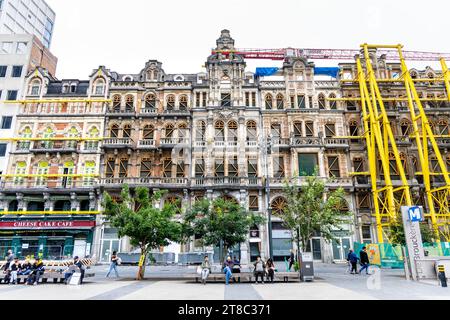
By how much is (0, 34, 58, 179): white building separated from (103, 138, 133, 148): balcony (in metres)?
11.3

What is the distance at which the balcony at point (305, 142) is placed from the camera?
3459 cm

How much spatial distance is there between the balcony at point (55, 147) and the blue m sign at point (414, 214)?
107 ft

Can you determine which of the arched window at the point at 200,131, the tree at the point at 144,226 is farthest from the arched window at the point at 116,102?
the tree at the point at 144,226

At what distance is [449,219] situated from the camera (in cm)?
3203

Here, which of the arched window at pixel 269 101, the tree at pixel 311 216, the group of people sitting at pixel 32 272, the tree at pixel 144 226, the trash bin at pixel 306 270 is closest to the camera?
the group of people sitting at pixel 32 272

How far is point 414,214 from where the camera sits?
53.8 feet

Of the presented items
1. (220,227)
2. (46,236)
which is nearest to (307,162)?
(220,227)

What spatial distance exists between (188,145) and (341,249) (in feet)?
65.1

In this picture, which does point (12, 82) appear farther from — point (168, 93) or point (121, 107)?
point (168, 93)

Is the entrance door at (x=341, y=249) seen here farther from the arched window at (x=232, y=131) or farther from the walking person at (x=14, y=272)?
the walking person at (x=14, y=272)

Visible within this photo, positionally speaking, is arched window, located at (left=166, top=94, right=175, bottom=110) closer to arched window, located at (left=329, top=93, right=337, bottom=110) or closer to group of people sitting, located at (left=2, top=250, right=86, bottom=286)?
arched window, located at (left=329, top=93, right=337, bottom=110)

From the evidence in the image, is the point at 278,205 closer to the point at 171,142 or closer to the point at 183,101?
the point at 171,142
